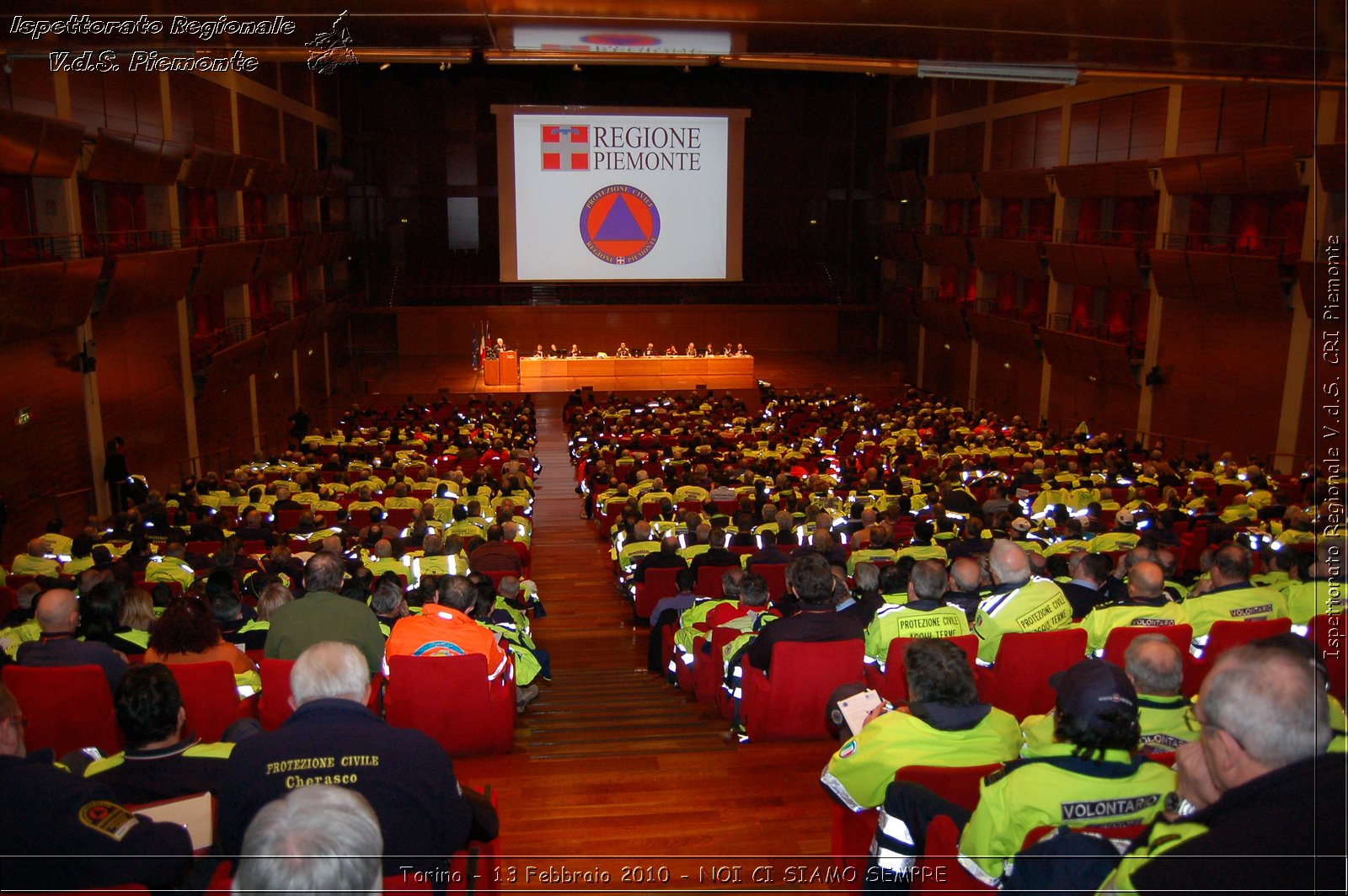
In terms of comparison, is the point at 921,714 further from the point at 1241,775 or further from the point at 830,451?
the point at 830,451

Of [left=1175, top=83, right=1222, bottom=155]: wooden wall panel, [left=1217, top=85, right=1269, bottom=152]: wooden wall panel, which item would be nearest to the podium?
[left=1175, top=83, right=1222, bottom=155]: wooden wall panel

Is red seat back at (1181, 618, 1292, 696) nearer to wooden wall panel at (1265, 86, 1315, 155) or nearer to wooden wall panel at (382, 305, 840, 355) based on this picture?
wooden wall panel at (1265, 86, 1315, 155)

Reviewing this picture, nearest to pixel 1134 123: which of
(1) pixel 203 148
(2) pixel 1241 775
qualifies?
(1) pixel 203 148

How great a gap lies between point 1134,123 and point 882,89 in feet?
51.3

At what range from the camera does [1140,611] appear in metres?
5.02

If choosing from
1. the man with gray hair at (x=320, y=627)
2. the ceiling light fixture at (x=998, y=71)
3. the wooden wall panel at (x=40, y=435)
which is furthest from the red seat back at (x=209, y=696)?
the wooden wall panel at (x=40, y=435)

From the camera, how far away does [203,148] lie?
58.0ft

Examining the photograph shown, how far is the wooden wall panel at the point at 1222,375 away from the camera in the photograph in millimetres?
16406

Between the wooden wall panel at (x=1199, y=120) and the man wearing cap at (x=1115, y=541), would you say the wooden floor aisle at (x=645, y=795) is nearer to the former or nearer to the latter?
the man wearing cap at (x=1115, y=541)

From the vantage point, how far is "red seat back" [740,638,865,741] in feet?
15.9

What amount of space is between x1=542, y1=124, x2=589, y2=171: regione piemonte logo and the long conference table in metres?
5.09

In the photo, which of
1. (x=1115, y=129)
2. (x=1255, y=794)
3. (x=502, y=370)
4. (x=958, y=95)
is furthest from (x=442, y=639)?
(x=958, y=95)

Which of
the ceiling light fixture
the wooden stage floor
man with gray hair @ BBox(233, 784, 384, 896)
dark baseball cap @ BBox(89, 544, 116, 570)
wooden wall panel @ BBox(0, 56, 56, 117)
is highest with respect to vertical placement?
wooden wall panel @ BBox(0, 56, 56, 117)

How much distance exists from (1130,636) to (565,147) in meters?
23.9
